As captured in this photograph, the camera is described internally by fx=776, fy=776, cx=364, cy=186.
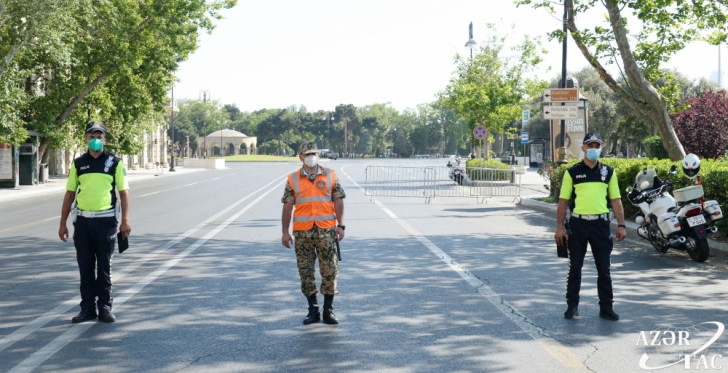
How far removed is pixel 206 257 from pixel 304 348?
5.69m

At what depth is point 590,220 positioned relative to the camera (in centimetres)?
728

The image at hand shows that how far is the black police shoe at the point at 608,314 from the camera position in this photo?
7090mm

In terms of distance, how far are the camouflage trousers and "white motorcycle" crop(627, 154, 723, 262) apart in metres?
6.25

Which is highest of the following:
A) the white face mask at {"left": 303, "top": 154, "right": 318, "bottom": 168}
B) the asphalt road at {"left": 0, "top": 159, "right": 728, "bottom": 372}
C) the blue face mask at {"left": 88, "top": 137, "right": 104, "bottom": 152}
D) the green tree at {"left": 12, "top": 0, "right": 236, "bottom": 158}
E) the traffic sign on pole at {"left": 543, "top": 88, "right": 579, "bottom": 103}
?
the green tree at {"left": 12, "top": 0, "right": 236, "bottom": 158}

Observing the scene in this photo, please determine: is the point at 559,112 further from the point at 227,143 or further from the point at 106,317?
the point at 227,143

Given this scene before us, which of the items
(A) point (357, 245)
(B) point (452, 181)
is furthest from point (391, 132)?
(A) point (357, 245)

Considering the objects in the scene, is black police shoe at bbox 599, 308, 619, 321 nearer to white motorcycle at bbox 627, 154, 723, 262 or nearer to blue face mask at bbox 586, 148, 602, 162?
blue face mask at bbox 586, 148, 602, 162

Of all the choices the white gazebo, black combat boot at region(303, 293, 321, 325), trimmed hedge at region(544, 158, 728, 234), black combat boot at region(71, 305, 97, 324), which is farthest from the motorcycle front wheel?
the white gazebo

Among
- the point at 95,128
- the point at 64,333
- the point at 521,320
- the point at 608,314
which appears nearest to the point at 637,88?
the point at 608,314

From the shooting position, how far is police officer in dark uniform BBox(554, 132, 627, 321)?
718 cm

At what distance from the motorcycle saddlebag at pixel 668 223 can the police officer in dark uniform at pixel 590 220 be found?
13.4 feet

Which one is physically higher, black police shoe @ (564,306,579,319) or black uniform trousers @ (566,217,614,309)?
black uniform trousers @ (566,217,614,309)

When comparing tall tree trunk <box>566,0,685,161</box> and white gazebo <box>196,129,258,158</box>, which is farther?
white gazebo <box>196,129,258,158</box>

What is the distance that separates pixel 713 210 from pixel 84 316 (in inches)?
339
